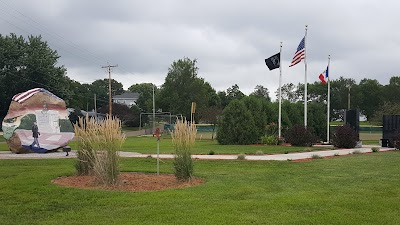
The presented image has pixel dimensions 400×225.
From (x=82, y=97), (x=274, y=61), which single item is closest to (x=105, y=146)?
(x=274, y=61)

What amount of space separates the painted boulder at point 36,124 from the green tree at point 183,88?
50.6m

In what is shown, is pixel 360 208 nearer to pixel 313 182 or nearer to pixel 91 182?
pixel 313 182

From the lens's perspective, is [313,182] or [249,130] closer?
[313,182]

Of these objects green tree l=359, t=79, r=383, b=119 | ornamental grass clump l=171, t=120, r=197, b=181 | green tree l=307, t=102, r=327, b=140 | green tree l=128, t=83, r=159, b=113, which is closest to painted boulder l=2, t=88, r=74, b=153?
ornamental grass clump l=171, t=120, r=197, b=181

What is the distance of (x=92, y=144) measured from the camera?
9750 mm

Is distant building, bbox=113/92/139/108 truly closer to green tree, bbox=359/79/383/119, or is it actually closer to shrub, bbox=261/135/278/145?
green tree, bbox=359/79/383/119

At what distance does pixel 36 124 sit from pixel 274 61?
16.1 m

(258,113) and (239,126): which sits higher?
(258,113)

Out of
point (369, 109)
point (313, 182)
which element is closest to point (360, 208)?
point (313, 182)

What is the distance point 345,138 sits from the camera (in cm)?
2598

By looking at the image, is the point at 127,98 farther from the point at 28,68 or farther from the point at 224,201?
the point at 224,201

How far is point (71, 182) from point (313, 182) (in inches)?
223

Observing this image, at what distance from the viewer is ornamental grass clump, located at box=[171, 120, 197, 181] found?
10000 millimetres

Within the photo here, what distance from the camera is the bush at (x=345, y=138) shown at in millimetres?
25953
